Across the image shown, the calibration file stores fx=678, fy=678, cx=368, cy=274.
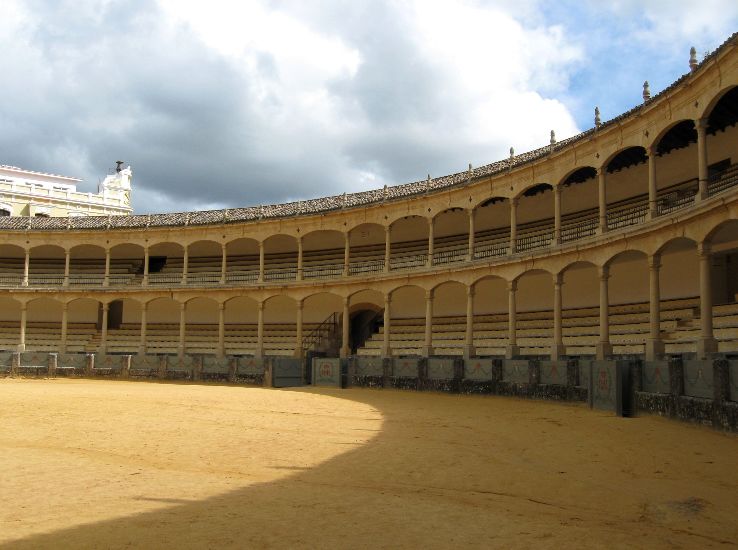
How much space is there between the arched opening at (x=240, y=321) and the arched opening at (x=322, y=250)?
477cm

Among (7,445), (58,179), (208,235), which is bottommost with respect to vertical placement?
(7,445)

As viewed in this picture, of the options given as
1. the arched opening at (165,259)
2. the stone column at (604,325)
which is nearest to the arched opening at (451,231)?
the stone column at (604,325)

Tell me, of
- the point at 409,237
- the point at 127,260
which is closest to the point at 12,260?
the point at 127,260

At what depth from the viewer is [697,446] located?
12438mm

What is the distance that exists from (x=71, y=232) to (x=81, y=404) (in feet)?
81.6

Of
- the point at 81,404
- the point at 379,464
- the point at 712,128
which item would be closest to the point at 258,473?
the point at 379,464

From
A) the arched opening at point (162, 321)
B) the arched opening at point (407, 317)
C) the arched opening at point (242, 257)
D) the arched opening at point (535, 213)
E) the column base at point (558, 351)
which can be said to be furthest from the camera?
the arched opening at point (242, 257)

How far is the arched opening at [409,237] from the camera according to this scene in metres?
37.7

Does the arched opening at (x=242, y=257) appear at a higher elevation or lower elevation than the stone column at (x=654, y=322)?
higher

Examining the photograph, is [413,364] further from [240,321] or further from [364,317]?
[240,321]

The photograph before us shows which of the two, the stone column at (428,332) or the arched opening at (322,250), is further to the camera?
the arched opening at (322,250)

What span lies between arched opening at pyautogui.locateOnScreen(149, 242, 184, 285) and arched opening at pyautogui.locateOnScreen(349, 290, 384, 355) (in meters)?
11.9

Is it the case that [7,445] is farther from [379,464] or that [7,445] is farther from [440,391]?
[440,391]

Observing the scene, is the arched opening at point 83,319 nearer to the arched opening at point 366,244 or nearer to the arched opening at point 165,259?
the arched opening at point 165,259
